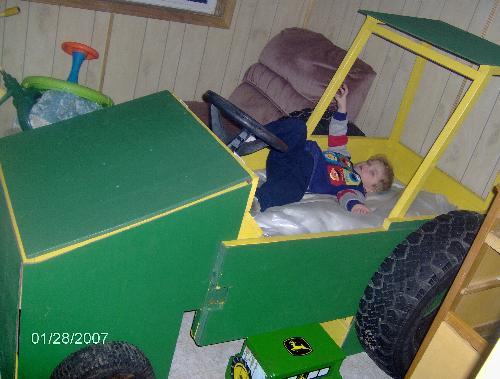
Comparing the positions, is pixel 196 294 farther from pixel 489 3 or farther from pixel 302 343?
pixel 489 3

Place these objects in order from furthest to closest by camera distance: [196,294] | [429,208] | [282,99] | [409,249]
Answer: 1. [282,99]
2. [429,208]
3. [409,249]
4. [196,294]

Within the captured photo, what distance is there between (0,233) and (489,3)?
2076mm

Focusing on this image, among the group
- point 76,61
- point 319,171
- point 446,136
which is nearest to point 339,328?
point 319,171

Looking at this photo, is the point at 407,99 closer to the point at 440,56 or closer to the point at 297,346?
the point at 440,56

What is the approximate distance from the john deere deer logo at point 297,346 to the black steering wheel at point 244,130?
69cm

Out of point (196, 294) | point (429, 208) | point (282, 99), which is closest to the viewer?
point (196, 294)

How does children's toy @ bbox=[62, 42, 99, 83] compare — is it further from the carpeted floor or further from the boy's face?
the boy's face

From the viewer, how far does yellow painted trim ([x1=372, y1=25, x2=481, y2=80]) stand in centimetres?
165

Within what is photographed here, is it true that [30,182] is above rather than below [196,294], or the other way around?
above

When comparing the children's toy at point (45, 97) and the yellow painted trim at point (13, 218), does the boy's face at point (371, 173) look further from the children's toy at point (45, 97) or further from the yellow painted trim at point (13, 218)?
the yellow painted trim at point (13, 218)

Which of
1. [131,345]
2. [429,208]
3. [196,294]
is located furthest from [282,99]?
[131,345]

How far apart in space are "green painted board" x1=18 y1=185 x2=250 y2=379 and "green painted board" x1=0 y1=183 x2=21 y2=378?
0.04 meters

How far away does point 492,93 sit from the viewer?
2102 millimetres
